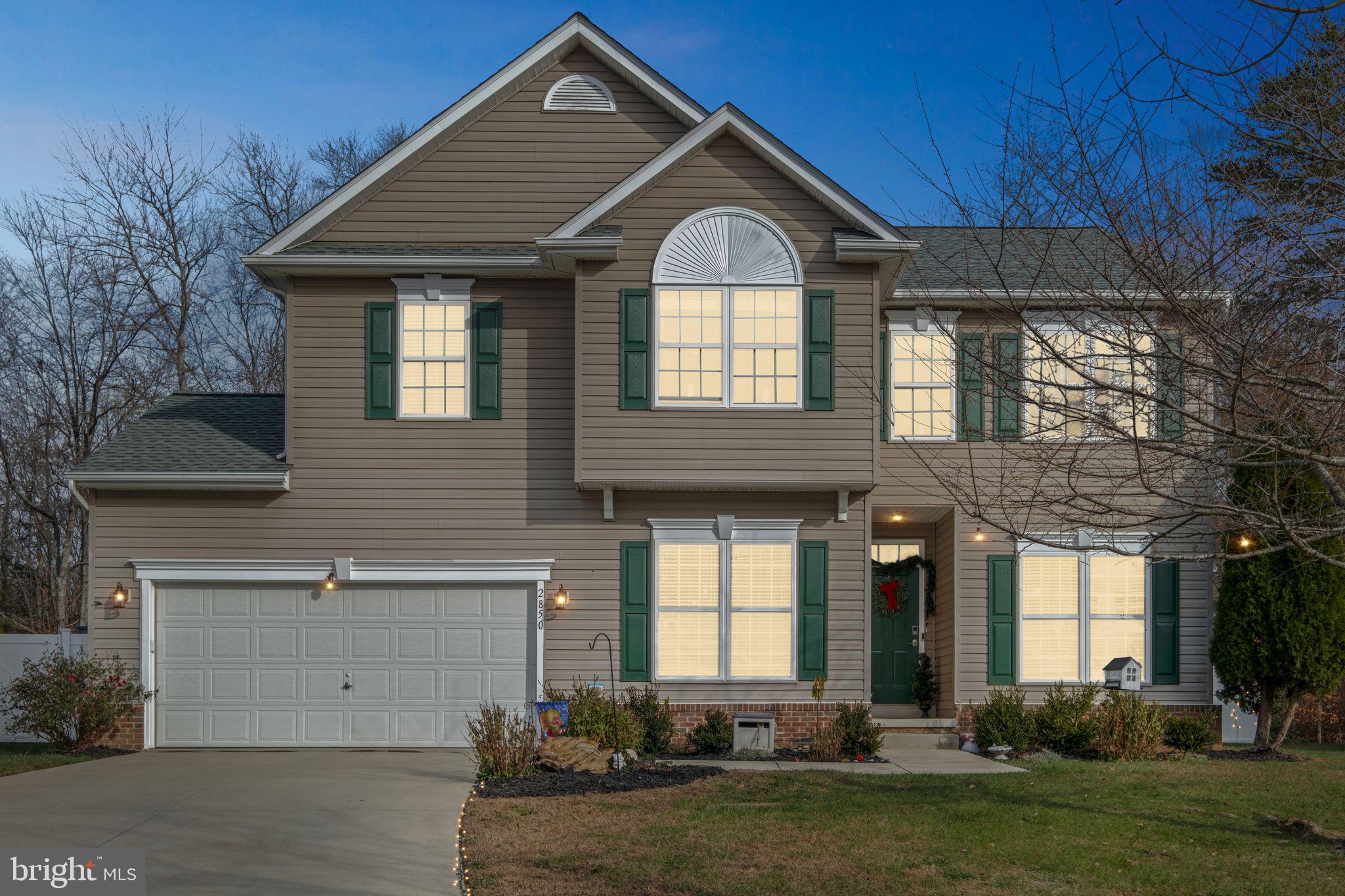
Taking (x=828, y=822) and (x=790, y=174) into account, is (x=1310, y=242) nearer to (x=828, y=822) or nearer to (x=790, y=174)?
(x=828, y=822)

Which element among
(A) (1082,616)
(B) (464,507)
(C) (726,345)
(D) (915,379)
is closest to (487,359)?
(B) (464,507)

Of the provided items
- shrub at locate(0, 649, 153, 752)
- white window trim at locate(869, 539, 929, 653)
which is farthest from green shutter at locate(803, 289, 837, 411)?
shrub at locate(0, 649, 153, 752)

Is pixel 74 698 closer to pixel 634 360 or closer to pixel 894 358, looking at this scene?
pixel 634 360

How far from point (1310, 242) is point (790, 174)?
7.85 meters

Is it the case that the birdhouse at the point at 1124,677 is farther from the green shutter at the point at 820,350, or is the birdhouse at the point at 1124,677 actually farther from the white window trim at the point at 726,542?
the green shutter at the point at 820,350

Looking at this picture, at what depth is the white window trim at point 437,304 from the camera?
14.4 m

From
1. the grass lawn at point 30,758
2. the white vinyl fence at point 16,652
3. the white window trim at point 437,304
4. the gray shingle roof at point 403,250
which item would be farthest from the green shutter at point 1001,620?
the white vinyl fence at point 16,652

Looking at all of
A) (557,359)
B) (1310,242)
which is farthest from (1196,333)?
(557,359)

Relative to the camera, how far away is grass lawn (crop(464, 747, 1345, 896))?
7.71 metres

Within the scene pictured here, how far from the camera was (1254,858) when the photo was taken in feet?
27.9

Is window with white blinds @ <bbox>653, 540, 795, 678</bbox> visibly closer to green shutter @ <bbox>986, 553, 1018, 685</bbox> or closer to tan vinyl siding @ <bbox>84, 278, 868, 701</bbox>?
tan vinyl siding @ <bbox>84, 278, 868, 701</bbox>

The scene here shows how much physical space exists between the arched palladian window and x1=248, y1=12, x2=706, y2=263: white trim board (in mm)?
1947

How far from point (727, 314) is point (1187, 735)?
23.7ft

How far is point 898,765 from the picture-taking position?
42.6 feet
